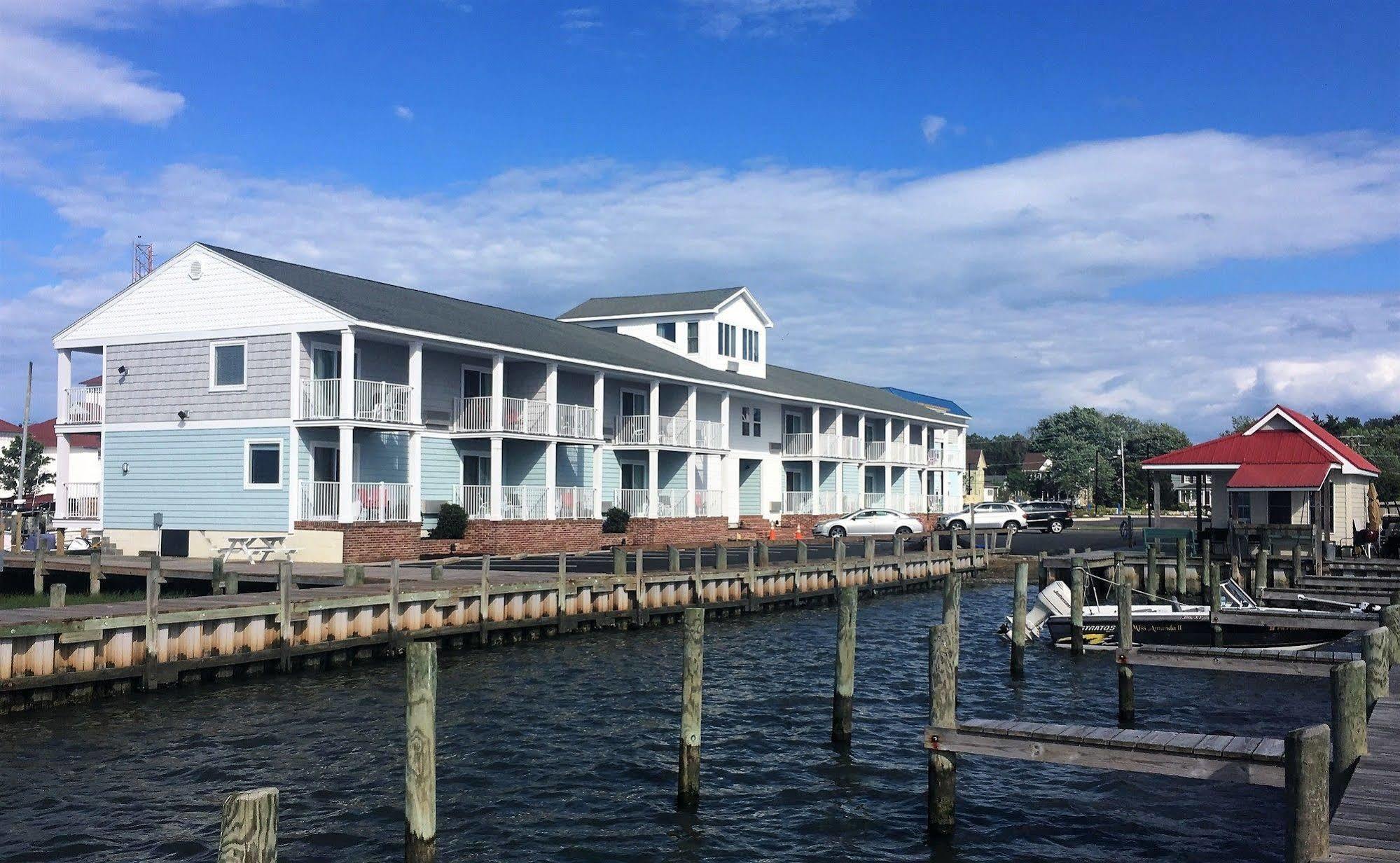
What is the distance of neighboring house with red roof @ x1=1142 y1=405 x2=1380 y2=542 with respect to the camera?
40.7m

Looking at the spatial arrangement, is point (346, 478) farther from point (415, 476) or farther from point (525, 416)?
point (525, 416)

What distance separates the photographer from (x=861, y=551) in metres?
48.4

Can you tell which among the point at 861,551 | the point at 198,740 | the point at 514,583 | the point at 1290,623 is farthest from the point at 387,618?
the point at 861,551

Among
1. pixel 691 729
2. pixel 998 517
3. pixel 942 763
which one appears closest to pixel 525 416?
pixel 691 729

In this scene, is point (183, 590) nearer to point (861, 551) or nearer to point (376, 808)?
point (376, 808)

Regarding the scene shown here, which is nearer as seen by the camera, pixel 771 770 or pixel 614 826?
pixel 614 826

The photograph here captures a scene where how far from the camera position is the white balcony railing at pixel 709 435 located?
53.2m

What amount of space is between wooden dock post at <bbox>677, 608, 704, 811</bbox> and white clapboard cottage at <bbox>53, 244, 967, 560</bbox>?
23.0 meters

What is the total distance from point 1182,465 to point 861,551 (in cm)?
1274

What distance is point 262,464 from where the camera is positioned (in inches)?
1471

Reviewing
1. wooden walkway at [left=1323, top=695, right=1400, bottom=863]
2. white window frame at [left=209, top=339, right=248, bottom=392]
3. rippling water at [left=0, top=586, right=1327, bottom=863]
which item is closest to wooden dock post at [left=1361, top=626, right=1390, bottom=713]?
wooden walkway at [left=1323, top=695, right=1400, bottom=863]

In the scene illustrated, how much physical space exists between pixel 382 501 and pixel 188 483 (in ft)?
23.5

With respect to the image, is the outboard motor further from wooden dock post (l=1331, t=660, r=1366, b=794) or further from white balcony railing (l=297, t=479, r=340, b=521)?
white balcony railing (l=297, t=479, r=340, b=521)

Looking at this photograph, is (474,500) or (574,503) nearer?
(474,500)
